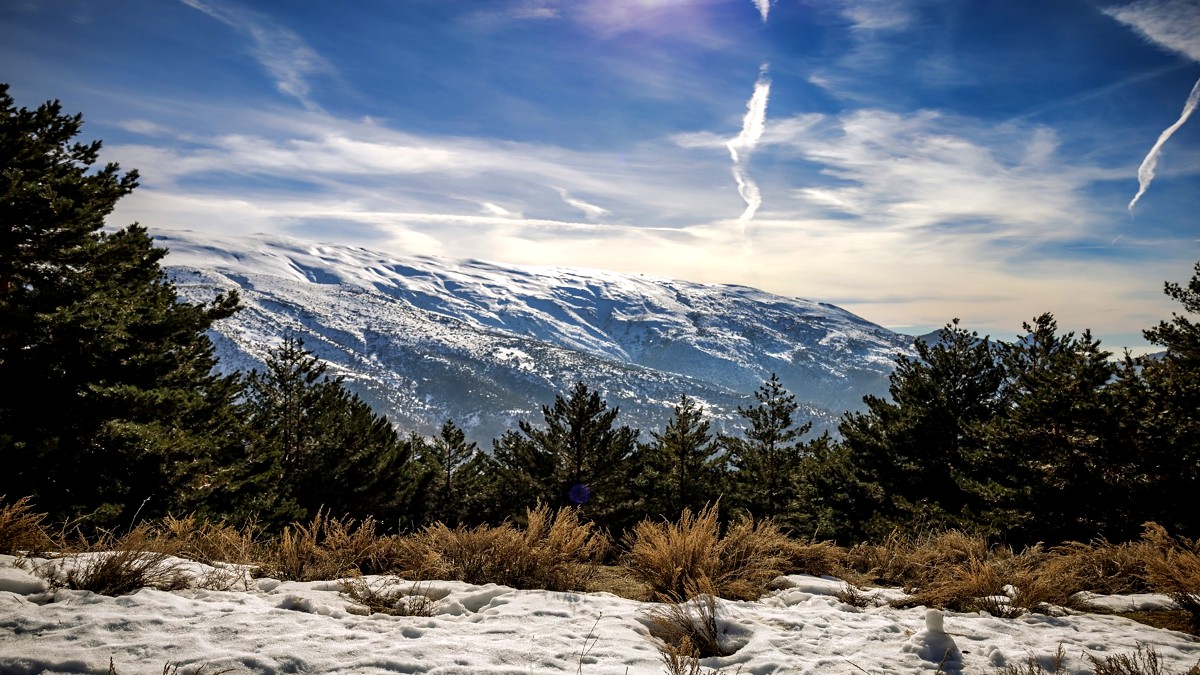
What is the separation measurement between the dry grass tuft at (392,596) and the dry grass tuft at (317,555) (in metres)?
0.44

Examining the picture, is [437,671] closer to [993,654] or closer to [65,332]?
[993,654]

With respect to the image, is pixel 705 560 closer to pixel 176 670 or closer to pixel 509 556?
pixel 509 556

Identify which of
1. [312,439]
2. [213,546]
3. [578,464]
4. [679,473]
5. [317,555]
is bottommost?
[679,473]

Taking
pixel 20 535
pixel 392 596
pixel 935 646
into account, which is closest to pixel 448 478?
pixel 20 535

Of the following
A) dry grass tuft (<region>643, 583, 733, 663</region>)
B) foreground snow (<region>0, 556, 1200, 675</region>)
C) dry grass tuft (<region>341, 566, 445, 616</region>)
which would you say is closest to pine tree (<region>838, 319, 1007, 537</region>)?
foreground snow (<region>0, 556, 1200, 675</region>)

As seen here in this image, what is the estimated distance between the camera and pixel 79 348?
12453 mm

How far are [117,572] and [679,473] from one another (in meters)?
27.5

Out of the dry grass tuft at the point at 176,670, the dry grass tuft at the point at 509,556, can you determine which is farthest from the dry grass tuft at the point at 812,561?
the dry grass tuft at the point at 176,670

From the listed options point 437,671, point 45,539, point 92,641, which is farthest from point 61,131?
point 437,671

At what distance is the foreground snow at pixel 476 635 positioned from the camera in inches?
124

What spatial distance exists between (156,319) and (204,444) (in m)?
3.39

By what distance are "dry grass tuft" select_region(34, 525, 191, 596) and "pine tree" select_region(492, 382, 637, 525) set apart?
21.9m

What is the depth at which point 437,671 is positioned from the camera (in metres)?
3.21

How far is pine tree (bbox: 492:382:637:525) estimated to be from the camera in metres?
26.7
